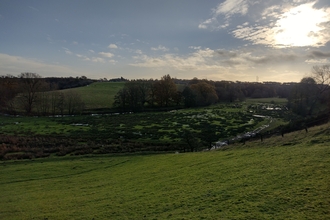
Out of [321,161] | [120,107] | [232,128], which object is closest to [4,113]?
[120,107]

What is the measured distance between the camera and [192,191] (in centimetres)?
1234

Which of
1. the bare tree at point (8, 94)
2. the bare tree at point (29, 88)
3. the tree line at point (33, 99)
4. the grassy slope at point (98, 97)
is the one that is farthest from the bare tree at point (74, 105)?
the bare tree at point (8, 94)

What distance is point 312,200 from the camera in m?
8.65

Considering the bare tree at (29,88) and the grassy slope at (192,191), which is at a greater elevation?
the bare tree at (29,88)

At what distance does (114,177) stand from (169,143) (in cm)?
2149

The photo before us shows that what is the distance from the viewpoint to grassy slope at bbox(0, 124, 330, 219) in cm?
905

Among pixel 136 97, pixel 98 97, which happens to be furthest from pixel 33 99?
pixel 136 97

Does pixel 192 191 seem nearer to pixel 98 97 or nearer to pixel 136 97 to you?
pixel 136 97

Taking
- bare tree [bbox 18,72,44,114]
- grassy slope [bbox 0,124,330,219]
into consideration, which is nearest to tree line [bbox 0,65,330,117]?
bare tree [bbox 18,72,44,114]

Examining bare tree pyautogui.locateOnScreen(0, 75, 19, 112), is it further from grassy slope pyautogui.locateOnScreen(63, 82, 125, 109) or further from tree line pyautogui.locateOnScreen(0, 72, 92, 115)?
grassy slope pyautogui.locateOnScreen(63, 82, 125, 109)

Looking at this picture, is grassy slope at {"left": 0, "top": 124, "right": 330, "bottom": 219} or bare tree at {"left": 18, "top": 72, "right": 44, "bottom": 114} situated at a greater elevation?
bare tree at {"left": 18, "top": 72, "right": 44, "bottom": 114}

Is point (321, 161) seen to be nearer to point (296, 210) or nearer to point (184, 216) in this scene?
point (296, 210)

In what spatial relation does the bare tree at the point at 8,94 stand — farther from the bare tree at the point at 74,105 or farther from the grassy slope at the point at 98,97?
the grassy slope at the point at 98,97

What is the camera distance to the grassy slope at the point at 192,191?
9.05 m
